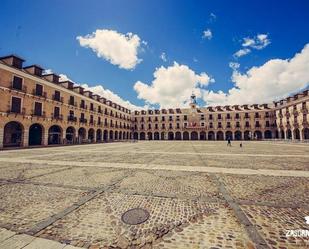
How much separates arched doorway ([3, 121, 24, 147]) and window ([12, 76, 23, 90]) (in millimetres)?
4829

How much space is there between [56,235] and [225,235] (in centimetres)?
281

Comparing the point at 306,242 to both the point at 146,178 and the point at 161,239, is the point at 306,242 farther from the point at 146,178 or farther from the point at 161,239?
the point at 146,178

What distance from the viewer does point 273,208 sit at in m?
3.70

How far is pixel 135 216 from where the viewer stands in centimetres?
337

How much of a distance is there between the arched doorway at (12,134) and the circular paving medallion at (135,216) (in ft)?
78.5

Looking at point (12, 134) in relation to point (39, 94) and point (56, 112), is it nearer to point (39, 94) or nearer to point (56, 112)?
point (56, 112)

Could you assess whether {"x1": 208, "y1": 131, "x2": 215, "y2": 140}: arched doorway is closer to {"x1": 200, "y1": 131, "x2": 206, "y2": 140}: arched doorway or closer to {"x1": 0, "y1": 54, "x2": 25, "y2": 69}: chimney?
{"x1": 200, "y1": 131, "x2": 206, "y2": 140}: arched doorway

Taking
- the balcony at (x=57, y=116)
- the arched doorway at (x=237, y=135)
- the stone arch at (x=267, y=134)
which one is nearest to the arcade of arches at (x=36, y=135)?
the balcony at (x=57, y=116)

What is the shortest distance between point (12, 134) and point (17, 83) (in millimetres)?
7499

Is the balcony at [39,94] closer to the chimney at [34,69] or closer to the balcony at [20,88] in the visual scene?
the balcony at [20,88]

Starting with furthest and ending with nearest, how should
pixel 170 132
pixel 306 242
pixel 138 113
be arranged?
pixel 138 113
pixel 170 132
pixel 306 242

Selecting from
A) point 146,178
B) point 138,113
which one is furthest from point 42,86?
point 138,113

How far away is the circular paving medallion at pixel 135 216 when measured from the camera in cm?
318

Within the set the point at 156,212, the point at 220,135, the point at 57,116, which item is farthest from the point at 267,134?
the point at 156,212
